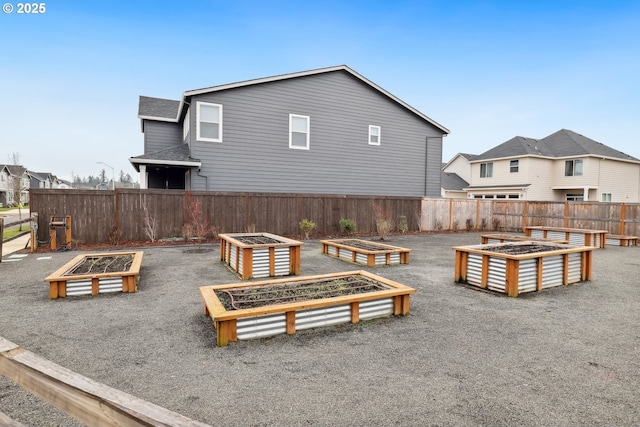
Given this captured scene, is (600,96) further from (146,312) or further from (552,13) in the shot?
(146,312)

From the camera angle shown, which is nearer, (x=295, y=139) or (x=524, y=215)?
(x=295, y=139)

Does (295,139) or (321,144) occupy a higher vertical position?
(295,139)

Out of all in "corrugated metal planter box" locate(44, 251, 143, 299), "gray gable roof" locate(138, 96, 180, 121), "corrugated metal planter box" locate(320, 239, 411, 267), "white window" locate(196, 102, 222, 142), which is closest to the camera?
"corrugated metal planter box" locate(44, 251, 143, 299)

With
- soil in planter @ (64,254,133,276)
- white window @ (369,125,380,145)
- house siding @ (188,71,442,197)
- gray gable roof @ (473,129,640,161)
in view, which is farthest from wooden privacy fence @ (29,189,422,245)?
gray gable roof @ (473,129,640,161)

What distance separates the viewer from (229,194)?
1264cm

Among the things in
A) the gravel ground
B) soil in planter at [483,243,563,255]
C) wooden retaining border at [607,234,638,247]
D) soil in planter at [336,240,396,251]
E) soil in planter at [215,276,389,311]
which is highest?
soil in planter at [483,243,563,255]

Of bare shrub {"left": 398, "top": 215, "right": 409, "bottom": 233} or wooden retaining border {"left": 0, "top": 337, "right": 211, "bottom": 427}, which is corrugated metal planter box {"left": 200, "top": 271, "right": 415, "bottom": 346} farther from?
bare shrub {"left": 398, "top": 215, "right": 409, "bottom": 233}

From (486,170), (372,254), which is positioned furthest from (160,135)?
(486,170)

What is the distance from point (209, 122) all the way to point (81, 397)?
1386 centimetres

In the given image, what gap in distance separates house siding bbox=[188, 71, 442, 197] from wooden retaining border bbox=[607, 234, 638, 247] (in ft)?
26.1

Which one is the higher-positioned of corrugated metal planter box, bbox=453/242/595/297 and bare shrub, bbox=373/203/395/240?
bare shrub, bbox=373/203/395/240

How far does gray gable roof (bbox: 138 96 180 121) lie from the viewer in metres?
16.8

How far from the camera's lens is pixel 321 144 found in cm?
1586

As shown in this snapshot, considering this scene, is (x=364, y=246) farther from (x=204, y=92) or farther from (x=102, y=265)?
(x=204, y=92)
